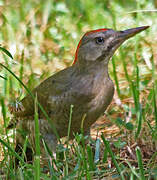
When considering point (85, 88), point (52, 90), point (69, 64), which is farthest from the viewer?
point (69, 64)

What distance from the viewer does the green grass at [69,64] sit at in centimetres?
390

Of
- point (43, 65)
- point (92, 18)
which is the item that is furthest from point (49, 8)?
point (43, 65)

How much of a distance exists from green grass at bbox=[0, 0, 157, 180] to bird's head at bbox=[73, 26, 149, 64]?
0.96 ft

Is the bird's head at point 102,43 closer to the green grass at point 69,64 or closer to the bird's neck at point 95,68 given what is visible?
the bird's neck at point 95,68

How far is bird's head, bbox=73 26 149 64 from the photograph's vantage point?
14.0 feet

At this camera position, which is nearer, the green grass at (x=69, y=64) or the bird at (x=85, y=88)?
the green grass at (x=69, y=64)

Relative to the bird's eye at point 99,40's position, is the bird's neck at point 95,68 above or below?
below

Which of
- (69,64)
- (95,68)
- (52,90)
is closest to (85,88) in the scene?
(95,68)

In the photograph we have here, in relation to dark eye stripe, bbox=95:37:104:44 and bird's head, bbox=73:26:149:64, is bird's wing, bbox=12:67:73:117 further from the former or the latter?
dark eye stripe, bbox=95:37:104:44

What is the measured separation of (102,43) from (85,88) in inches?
17.5

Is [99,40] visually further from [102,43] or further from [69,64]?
[69,64]

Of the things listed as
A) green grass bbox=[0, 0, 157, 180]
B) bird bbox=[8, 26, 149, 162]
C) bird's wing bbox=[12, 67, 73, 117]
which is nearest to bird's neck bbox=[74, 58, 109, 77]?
bird bbox=[8, 26, 149, 162]

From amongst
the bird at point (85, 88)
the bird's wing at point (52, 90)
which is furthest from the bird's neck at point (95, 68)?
the bird's wing at point (52, 90)

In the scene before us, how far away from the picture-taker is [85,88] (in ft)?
14.0
